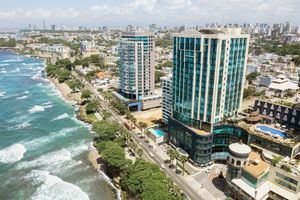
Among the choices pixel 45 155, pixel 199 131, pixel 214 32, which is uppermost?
pixel 214 32

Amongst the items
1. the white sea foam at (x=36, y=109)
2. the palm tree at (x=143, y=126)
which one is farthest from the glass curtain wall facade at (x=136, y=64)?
the white sea foam at (x=36, y=109)

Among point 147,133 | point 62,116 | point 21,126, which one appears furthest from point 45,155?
point 62,116

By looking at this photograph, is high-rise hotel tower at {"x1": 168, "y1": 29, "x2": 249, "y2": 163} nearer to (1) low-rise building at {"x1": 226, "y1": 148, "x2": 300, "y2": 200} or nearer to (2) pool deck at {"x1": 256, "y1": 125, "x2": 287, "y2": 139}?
(2) pool deck at {"x1": 256, "y1": 125, "x2": 287, "y2": 139}

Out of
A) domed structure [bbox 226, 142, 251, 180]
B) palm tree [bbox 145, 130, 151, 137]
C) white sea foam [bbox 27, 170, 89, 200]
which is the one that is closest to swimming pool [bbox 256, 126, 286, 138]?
domed structure [bbox 226, 142, 251, 180]

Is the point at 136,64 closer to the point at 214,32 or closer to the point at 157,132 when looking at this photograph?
the point at 157,132

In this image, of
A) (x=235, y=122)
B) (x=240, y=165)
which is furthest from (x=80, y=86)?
(x=240, y=165)

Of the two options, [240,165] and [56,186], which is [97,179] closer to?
[56,186]
